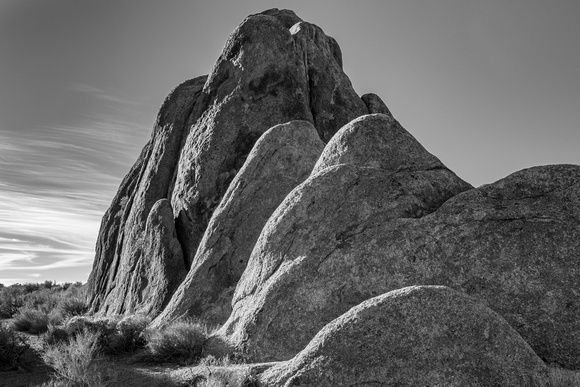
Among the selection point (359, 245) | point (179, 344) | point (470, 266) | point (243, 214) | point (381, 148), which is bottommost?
point (179, 344)

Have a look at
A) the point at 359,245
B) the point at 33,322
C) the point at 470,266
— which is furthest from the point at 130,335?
the point at 33,322

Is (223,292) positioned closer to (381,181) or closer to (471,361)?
(381,181)

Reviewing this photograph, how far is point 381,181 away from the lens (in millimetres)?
11688

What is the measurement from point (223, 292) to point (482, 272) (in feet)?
27.1

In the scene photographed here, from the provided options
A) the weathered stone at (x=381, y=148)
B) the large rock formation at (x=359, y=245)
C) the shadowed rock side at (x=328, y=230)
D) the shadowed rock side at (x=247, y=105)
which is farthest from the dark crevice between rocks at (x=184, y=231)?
the weathered stone at (x=381, y=148)

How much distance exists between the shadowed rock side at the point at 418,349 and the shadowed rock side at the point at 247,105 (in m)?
13.9

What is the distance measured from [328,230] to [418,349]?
4.10 metres

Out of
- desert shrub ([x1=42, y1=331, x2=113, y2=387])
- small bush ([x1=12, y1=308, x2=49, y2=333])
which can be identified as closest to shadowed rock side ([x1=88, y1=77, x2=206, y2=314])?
small bush ([x1=12, y1=308, x2=49, y2=333])

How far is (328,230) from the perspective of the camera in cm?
1112

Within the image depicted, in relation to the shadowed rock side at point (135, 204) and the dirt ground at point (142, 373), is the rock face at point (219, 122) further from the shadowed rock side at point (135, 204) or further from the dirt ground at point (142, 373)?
the dirt ground at point (142, 373)

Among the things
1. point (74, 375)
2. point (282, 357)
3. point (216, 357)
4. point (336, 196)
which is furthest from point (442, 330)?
point (74, 375)

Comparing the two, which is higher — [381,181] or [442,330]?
[381,181]

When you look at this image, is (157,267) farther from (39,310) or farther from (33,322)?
(39,310)

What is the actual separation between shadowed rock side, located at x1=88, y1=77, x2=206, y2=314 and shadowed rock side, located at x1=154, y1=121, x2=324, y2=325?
7605 millimetres
